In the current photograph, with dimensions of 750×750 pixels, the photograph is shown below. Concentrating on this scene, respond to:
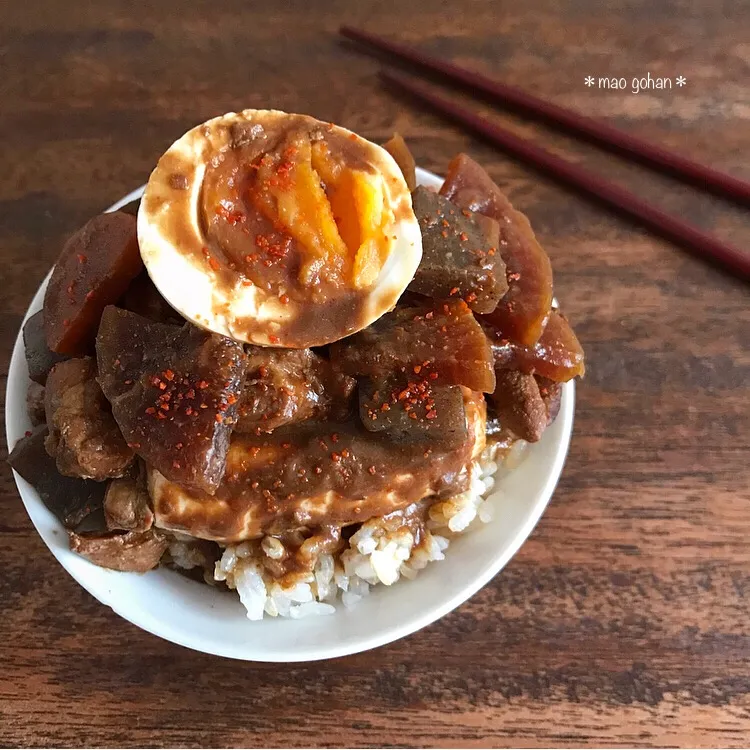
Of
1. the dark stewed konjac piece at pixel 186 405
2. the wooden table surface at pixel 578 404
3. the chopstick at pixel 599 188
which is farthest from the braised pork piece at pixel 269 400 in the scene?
the chopstick at pixel 599 188

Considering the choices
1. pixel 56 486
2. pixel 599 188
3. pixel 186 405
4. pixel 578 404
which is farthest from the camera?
pixel 599 188

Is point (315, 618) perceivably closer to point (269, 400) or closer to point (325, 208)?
point (269, 400)

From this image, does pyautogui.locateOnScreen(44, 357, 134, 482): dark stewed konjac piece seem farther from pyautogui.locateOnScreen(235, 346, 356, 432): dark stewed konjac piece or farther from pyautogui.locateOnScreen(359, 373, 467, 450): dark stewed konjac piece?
pyautogui.locateOnScreen(359, 373, 467, 450): dark stewed konjac piece

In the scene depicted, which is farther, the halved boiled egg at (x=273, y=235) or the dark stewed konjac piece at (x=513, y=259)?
the dark stewed konjac piece at (x=513, y=259)

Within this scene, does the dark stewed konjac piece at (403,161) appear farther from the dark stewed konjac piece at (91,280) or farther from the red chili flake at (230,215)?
the dark stewed konjac piece at (91,280)

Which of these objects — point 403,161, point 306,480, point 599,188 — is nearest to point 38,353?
point 306,480

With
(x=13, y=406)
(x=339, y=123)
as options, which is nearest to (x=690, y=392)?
(x=339, y=123)

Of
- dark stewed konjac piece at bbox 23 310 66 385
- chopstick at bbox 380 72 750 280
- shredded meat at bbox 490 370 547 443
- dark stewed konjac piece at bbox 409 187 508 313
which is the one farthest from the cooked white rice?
chopstick at bbox 380 72 750 280
